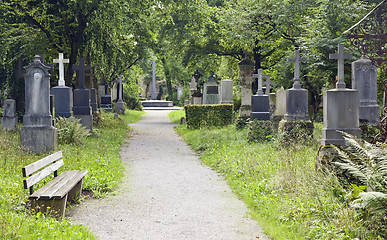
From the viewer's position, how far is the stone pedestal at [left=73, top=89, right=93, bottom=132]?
1722 centimetres

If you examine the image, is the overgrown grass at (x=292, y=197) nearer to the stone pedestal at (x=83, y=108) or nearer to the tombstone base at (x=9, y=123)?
the stone pedestal at (x=83, y=108)

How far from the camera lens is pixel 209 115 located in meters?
20.5

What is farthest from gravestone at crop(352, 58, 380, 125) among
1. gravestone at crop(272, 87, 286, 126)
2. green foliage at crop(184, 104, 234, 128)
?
green foliage at crop(184, 104, 234, 128)

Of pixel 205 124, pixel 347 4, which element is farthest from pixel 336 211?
pixel 347 4

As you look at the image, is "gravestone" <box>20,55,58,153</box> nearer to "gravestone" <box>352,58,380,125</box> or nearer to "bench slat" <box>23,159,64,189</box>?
"bench slat" <box>23,159,64,189</box>

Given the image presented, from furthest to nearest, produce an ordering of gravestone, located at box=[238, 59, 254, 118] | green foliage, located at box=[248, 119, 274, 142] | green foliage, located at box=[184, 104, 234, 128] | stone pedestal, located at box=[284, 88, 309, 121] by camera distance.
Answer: green foliage, located at box=[184, 104, 234, 128]
gravestone, located at box=[238, 59, 254, 118]
green foliage, located at box=[248, 119, 274, 142]
stone pedestal, located at box=[284, 88, 309, 121]

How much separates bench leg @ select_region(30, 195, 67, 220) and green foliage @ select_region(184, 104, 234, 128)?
14548 millimetres

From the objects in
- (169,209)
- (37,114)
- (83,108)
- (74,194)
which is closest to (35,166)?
(74,194)

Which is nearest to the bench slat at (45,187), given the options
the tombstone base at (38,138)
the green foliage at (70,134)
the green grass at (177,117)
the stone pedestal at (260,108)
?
the tombstone base at (38,138)

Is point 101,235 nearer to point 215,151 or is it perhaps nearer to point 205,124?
point 215,151

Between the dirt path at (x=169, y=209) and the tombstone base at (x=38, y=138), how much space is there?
237 cm

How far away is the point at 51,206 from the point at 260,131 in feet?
32.4

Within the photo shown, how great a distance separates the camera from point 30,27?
61.1ft

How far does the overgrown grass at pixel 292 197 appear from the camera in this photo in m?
5.34
